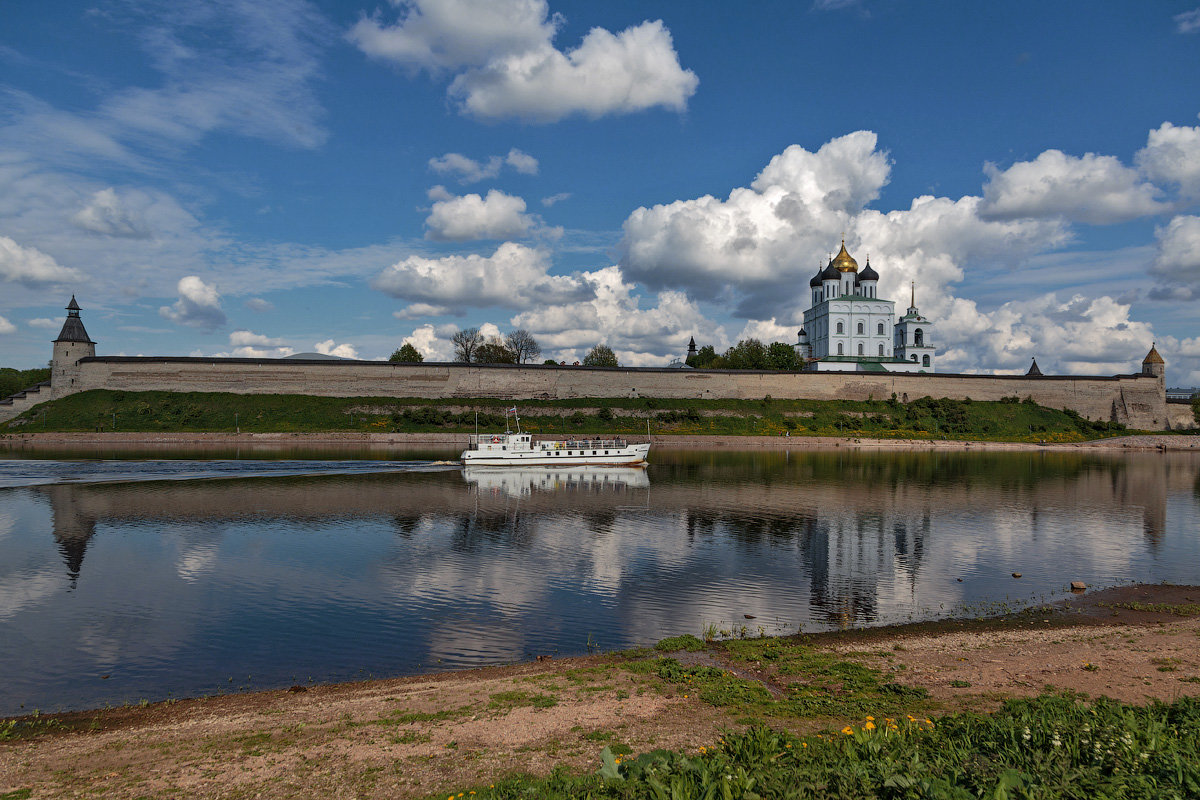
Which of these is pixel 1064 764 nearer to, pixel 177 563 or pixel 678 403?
pixel 177 563

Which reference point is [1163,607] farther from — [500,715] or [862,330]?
[862,330]

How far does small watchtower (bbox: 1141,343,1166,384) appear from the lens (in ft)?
257

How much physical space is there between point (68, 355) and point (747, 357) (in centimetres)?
7646

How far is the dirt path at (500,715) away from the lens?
20.8ft

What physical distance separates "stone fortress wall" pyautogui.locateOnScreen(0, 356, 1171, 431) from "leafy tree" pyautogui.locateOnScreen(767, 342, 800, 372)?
1542 cm

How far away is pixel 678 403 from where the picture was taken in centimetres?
7031

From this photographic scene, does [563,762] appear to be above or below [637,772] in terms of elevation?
below

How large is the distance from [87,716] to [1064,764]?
999cm

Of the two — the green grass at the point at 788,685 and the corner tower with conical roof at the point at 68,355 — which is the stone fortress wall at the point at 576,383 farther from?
the green grass at the point at 788,685

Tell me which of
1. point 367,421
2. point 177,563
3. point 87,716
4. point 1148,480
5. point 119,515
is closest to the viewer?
point 87,716

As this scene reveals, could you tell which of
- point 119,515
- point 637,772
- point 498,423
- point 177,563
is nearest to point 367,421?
point 498,423

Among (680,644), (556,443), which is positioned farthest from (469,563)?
(556,443)

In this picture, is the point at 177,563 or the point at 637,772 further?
the point at 177,563

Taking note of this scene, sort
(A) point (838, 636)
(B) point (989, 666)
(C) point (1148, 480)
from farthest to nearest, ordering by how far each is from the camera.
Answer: (C) point (1148, 480)
(A) point (838, 636)
(B) point (989, 666)
